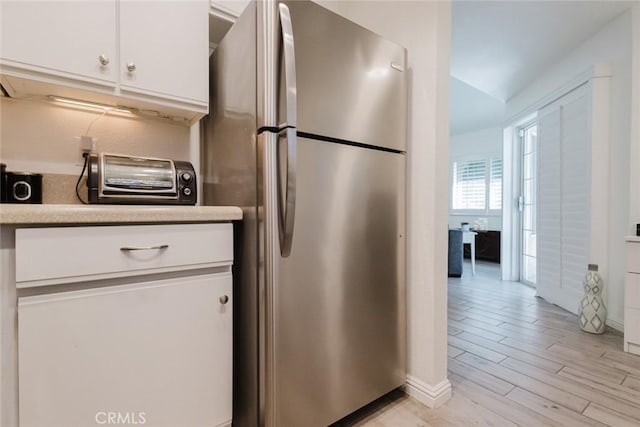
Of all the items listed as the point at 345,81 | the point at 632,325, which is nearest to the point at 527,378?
the point at 632,325

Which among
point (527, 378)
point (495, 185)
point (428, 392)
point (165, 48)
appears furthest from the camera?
point (495, 185)

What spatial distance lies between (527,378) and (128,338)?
6.65 feet

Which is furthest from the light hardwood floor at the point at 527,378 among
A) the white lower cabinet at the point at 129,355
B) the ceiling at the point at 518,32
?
the ceiling at the point at 518,32

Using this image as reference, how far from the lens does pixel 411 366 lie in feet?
4.99

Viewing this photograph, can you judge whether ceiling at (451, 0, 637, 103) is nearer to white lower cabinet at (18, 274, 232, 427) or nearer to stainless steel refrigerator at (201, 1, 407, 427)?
stainless steel refrigerator at (201, 1, 407, 427)

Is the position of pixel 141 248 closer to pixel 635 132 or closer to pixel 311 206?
pixel 311 206

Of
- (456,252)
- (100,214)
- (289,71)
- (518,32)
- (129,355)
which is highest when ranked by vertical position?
(518,32)

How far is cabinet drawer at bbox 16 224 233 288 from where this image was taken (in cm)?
81

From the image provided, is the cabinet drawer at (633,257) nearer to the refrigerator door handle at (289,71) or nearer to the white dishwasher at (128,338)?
the refrigerator door handle at (289,71)

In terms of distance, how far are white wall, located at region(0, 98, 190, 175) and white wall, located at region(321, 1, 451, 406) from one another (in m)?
1.37

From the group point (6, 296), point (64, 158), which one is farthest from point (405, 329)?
point (64, 158)

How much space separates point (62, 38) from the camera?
42.8 inches

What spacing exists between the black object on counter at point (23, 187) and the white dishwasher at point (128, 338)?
572mm

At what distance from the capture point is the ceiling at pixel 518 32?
2309 millimetres
